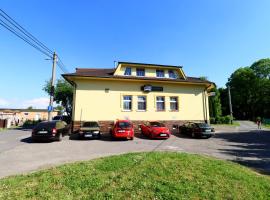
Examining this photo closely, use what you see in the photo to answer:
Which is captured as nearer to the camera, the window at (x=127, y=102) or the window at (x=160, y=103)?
the window at (x=127, y=102)

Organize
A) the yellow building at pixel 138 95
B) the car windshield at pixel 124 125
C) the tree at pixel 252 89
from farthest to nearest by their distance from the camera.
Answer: the tree at pixel 252 89, the yellow building at pixel 138 95, the car windshield at pixel 124 125

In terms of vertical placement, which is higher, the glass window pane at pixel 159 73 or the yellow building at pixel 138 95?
the glass window pane at pixel 159 73

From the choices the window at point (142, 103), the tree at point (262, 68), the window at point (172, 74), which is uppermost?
the tree at point (262, 68)

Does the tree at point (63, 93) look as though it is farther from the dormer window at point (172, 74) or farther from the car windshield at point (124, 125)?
the car windshield at point (124, 125)

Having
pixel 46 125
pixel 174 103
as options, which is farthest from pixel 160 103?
pixel 46 125

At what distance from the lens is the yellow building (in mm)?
18500

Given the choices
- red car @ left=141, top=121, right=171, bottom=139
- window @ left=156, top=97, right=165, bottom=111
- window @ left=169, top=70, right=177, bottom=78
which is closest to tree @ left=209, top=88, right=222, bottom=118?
window @ left=169, top=70, right=177, bottom=78

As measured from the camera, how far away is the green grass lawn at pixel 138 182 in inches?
200

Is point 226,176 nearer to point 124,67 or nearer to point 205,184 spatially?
point 205,184

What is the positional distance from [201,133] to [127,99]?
7987 millimetres

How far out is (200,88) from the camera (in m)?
21.9

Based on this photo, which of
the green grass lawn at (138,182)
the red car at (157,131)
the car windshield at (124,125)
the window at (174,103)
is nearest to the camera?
the green grass lawn at (138,182)

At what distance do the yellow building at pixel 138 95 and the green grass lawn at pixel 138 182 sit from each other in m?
11.7

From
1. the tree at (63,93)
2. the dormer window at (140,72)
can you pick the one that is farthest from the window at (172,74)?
Result: the tree at (63,93)
